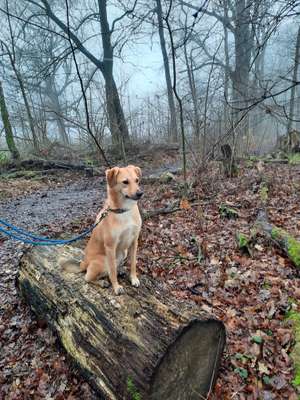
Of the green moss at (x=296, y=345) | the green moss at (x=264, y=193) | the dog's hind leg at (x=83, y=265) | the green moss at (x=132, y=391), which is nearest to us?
the green moss at (x=132, y=391)

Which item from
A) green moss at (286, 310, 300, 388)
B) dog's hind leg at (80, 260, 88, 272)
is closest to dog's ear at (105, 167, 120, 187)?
dog's hind leg at (80, 260, 88, 272)

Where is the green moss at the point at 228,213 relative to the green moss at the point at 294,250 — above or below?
above

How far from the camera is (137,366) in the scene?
2.33 metres

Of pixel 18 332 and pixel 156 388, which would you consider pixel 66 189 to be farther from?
pixel 156 388

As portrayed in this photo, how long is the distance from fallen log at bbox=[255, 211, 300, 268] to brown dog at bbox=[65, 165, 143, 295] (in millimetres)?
2672

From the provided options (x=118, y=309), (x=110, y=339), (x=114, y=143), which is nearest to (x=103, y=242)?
(x=118, y=309)

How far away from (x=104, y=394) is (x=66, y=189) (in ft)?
29.2

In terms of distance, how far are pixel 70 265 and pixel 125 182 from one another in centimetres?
145

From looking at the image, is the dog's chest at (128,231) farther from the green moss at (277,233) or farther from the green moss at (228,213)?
the green moss at (228,213)

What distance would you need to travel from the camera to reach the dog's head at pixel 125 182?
301 cm

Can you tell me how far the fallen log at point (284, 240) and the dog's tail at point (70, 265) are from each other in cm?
323

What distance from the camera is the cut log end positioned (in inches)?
91.7

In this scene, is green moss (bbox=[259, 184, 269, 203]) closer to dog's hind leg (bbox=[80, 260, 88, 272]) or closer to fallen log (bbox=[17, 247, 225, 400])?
fallen log (bbox=[17, 247, 225, 400])

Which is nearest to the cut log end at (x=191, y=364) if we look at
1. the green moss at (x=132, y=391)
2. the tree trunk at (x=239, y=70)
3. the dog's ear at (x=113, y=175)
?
the green moss at (x=132, y=391)
